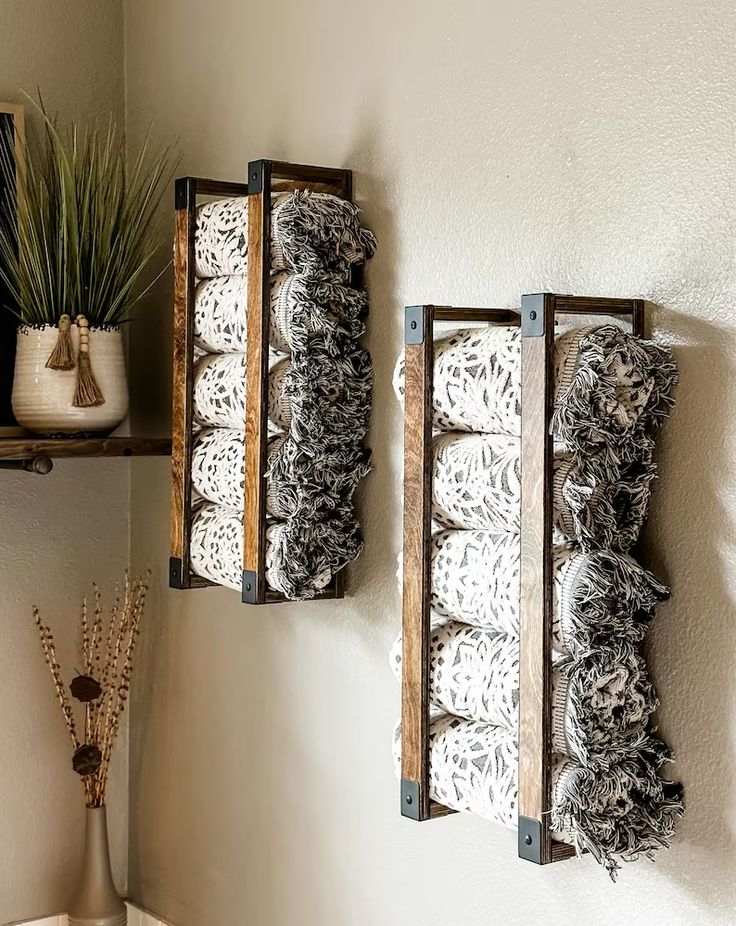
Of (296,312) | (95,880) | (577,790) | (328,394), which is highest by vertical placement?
(296,312)

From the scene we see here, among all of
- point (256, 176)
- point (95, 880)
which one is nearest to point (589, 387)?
point (256, 176)

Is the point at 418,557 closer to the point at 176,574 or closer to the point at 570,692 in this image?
the point at 570,692

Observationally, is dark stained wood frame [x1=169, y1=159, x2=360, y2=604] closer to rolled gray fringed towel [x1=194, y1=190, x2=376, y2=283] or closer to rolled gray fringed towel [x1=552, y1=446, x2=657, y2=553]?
rolled gray fringed towel [x1=194, y1=190, x2=376, y2=283]

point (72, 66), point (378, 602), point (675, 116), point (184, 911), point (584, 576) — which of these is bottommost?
point (184, 911)

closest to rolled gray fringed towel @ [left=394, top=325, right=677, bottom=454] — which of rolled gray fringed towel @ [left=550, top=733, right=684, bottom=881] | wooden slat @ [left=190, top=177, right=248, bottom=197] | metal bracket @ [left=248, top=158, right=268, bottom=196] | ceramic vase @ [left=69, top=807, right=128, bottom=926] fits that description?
rolled gray fringed towel @ [left=550, top=733, right=684, bottom=881]

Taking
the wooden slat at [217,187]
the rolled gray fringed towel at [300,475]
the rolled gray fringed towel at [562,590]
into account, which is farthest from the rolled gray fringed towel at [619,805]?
the wooden slat at [217,187]

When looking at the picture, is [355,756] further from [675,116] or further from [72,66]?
[72,66]

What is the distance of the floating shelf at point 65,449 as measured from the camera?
1780mm

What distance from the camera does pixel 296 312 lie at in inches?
59.1

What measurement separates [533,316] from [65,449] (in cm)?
94

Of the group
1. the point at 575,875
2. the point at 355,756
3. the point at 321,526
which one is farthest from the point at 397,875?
the point at 321,526

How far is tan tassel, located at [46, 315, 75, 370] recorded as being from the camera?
5.94 feet

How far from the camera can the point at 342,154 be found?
1603 millimetres

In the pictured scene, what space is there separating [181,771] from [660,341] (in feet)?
3.97
